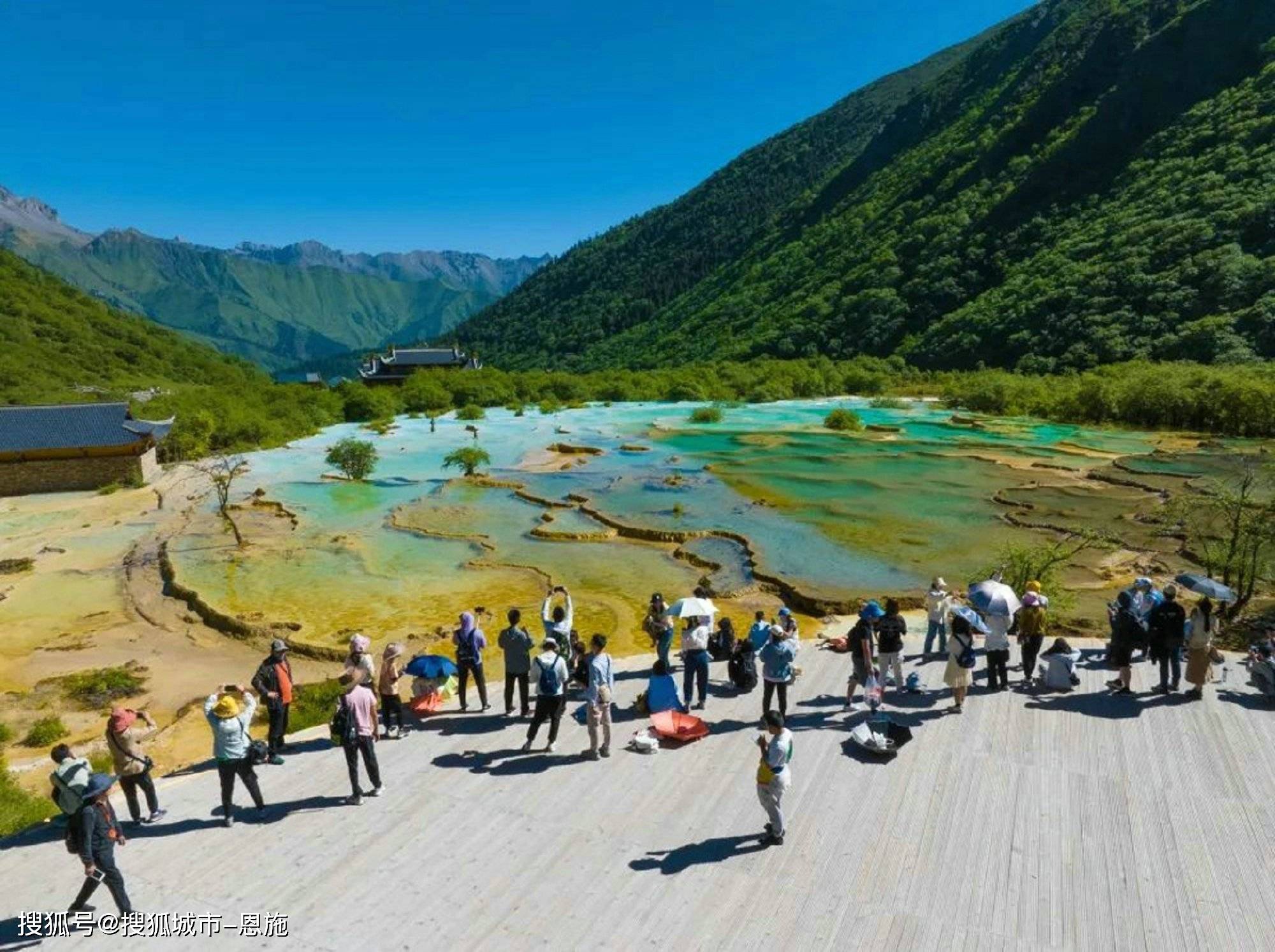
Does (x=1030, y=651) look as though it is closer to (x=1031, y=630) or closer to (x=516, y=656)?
(x=1031, y=630)

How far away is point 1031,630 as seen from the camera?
35.2 feet

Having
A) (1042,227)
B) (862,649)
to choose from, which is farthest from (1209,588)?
(1042,227)

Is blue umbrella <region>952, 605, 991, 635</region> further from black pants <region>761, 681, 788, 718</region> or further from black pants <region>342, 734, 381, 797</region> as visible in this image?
black pants <region>342, 734, 381, 797</region>

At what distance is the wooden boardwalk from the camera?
623cm

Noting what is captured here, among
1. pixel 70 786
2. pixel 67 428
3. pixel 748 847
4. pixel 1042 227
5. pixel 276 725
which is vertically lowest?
pixel 748 847

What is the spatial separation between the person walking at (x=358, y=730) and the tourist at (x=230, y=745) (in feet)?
3.24

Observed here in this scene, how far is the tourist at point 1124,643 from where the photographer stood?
10.1 m

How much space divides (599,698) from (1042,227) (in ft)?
412

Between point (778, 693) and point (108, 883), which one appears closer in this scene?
point (108, 883)

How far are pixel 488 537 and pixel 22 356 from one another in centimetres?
10118

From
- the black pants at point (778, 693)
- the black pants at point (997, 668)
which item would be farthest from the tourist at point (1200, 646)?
the black pants at point (778, 693)

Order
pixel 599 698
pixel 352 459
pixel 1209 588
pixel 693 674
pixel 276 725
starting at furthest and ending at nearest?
pixel 352 459
pixel 1209 588
pixel 693 674
pixel 276 725
pixel 599 698

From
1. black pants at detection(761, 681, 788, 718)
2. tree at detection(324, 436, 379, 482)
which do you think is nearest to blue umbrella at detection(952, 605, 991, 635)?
black pants at detection(761, 681, 788, 718)

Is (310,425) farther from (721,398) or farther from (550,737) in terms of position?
(550,737)
